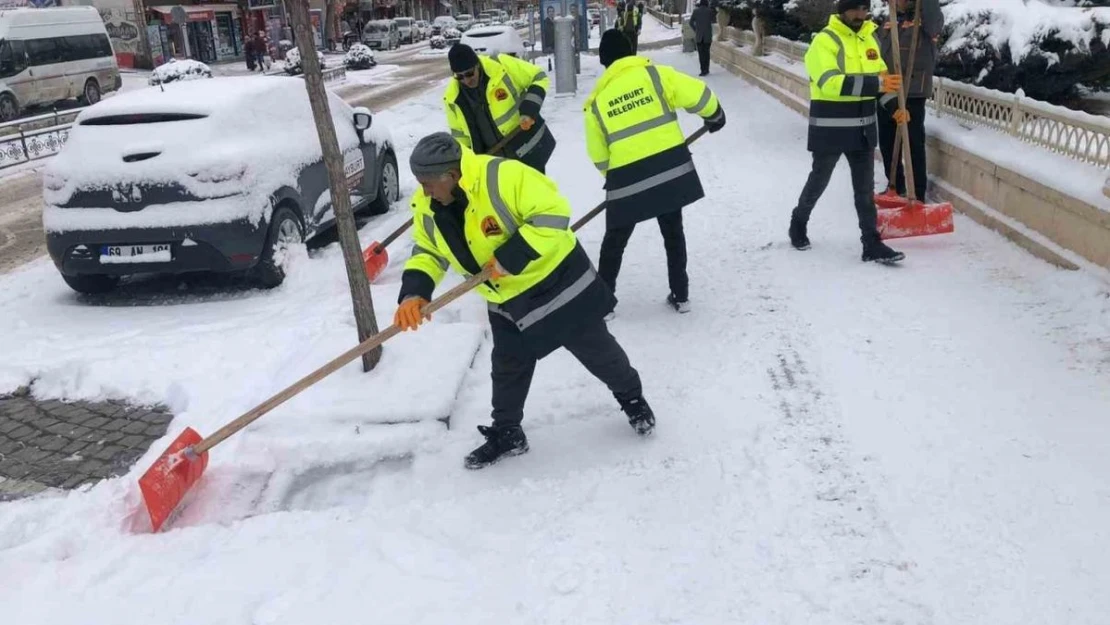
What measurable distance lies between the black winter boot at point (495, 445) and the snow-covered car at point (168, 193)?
3.02 metres

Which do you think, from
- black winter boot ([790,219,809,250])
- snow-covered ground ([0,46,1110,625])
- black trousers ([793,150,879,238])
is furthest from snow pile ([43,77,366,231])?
black trousers ([793,150,879,238])

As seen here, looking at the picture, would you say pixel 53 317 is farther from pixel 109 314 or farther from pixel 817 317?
pixel 817 317

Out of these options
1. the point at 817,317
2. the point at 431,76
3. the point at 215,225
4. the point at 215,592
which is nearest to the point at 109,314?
the point at 215,225

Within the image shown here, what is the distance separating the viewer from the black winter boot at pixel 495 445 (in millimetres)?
3928

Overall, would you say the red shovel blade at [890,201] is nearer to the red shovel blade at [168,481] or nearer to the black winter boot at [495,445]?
the black winter boot at [495,445]

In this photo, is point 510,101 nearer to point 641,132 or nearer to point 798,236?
point 641,132

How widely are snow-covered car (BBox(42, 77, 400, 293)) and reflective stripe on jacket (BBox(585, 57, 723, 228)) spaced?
8.63 feet

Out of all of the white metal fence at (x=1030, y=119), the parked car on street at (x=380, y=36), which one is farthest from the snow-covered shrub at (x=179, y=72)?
the parked car on street at (x=380, y=36)

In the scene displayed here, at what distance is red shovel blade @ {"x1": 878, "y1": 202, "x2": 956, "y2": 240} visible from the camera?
6078mm

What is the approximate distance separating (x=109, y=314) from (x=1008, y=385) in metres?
5.80

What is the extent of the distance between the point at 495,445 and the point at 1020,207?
4.13 metres

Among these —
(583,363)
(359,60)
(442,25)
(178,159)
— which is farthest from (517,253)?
(442,25)

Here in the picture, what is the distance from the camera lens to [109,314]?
6273 millimetres

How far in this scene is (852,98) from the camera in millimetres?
5711
